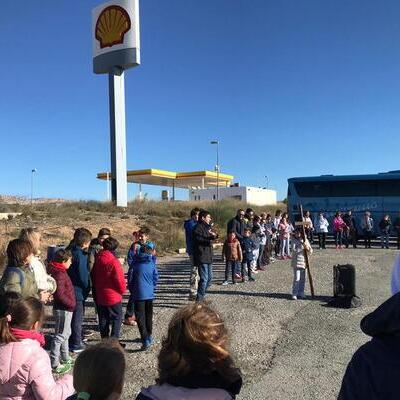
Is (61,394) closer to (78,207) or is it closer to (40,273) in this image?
(40,273)

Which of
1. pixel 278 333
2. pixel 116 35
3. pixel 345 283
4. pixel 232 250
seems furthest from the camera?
pixel 116 35

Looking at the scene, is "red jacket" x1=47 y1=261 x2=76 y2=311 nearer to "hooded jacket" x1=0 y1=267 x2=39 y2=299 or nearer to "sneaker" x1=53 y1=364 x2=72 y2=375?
"sneaker" x1=53 y1=364 x2=72 y2=375

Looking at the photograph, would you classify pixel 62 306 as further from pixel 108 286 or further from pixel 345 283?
pixel 345 283

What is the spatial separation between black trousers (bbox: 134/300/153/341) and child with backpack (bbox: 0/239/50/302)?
194cm

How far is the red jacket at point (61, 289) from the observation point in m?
6.03

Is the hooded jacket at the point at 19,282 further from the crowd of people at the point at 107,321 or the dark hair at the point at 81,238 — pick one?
the dark hair at the point at 81,238

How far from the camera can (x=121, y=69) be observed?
34.2 metres

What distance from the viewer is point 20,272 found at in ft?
16.3

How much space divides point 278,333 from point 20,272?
13.7 feet

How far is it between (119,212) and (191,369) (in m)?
31.0

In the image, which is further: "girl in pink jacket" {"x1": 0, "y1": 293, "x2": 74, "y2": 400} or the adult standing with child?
the adult standing with child

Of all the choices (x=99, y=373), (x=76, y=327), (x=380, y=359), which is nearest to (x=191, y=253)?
(x=76, y=327)

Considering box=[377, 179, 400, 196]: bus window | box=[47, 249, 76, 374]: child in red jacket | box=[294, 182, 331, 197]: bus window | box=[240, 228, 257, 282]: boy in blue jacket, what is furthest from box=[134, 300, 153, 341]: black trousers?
box=[294, 182, 331, 197]: bus window

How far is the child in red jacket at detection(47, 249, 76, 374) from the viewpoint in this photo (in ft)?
19.7
